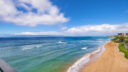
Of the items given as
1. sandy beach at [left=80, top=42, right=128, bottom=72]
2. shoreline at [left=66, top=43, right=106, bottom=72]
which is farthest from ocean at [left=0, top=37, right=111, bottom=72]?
sandy beach at [left=80, top=42, right=128, bottom=72]

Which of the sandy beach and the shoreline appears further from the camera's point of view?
the shoreline

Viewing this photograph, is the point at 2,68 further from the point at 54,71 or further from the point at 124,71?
the point at 124,71

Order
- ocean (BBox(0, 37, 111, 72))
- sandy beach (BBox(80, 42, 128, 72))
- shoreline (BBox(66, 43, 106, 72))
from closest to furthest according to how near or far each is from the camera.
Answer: sandy beach (BBox(80, 42, 128, 72)) → shoreline (BBox(66, 43, 106, 72)) → ocean (BBox(0, 37, 111, 72))

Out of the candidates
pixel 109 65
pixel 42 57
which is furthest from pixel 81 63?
pixel 42 57

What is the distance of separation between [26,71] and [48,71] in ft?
8.74

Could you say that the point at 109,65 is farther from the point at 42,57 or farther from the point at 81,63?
the point at 42,57

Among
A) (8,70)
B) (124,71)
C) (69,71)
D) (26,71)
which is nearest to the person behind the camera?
(8,70)

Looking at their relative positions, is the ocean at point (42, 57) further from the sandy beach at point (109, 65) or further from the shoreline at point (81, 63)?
the sandy beach at point (109, 65)

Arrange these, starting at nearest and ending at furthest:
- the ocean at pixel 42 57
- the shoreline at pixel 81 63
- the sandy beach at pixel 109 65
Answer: the sandy beach at pixel 109 65 < the shoreline at pixel 81 63 < the ocean at pixel 42 57

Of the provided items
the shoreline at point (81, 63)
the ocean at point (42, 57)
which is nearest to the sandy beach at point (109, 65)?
the shoreline at point (81, 63)

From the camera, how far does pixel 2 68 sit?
1508 millimetres

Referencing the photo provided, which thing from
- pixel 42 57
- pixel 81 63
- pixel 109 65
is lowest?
pixel 42 57

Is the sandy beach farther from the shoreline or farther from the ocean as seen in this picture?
the ocean

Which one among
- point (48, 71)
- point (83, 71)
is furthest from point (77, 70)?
point (48, 71)
